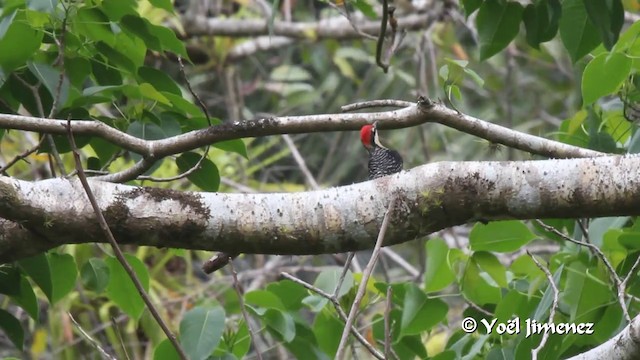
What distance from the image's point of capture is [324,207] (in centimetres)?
158

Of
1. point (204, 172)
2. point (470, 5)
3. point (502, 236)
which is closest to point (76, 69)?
point (204, 172)

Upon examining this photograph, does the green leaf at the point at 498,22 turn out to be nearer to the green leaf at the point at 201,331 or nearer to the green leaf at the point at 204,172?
the green leaf at the point at 204,172

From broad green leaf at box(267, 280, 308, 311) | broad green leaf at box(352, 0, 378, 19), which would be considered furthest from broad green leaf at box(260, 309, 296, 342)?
broad green leaf at box(352, 0, 378, 19)

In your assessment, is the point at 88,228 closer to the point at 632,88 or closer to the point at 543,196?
the point at 543,196

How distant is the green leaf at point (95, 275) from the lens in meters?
1.94

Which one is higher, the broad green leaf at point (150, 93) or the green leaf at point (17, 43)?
the green leaf at point (17, 43)

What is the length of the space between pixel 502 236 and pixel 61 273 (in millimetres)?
919

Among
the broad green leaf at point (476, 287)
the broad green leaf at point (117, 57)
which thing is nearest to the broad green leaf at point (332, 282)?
the broad green leaf at point (476, 287)

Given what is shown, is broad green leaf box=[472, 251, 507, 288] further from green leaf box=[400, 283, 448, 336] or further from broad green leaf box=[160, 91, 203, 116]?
broad green leaf box=[160, 91, 203, 116]

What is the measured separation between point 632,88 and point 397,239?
761mm

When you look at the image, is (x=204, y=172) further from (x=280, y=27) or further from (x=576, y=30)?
(x=280, y=27)

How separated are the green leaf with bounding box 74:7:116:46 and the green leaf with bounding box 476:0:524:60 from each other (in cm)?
79

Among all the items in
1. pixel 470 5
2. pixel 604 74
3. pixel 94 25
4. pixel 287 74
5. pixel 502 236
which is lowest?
pixel 502 236

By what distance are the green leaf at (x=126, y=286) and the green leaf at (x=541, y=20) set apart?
97 cm
